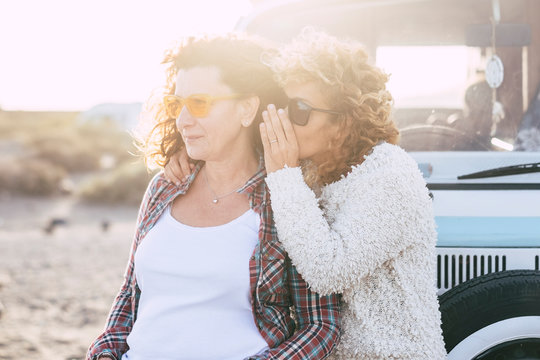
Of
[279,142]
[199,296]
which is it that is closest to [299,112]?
[279,142]

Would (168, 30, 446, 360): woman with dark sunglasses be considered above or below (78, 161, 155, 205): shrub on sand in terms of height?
below

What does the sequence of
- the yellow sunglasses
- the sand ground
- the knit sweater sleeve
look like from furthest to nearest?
the sand ground, the yellow sunglasses, the knit sweater sleeve

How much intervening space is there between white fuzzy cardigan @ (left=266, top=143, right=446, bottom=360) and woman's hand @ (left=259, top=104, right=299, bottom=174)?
1.7 inches

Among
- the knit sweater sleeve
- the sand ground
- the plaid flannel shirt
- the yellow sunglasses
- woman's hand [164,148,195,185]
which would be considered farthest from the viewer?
the sand ground

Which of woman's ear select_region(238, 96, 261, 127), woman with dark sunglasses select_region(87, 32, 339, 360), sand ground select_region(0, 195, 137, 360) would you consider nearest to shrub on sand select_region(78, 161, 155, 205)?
sand ground select_region(0, 195, 137, 360)

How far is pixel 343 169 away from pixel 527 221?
0.74m

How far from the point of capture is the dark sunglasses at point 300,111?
2.12m

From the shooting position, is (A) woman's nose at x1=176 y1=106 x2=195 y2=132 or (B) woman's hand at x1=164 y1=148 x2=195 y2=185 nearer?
(A) woman's nose at x1=176 y1=106 x2=195 y2=132

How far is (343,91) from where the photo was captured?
6.86 feet

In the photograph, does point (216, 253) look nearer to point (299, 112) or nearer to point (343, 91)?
point (299, 112)

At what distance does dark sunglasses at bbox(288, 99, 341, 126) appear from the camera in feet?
6.94

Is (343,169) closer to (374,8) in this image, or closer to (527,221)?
(527,221)

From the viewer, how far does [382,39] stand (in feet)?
9.87

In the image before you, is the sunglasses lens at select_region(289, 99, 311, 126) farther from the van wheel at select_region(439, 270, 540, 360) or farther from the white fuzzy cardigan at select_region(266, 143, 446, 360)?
the van wheel at select_region(439, 270, 540, 360)
